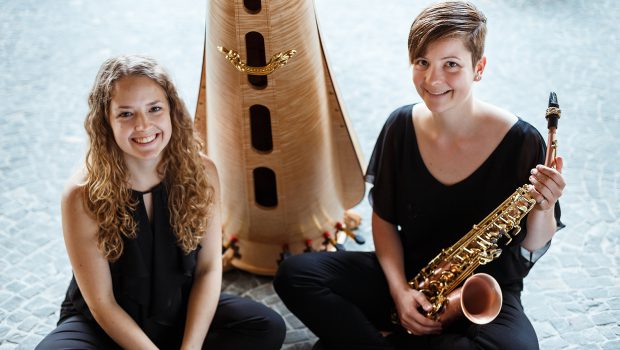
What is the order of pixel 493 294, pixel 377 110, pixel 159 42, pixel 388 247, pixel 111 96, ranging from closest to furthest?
pixel 111 96
pixel 493 294
pixel 388 247
pixel 377 110
pixel 159 42

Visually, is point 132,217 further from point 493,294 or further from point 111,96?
point 493,294

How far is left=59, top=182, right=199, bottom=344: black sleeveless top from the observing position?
2268 mm

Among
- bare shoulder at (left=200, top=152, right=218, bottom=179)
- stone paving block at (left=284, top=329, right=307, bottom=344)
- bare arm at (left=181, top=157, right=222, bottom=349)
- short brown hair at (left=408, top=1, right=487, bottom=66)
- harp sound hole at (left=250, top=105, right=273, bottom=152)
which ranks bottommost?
stone paving block at (left=284, top=329, right=307, bottom=344)

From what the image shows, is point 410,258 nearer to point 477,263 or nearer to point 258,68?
point 477,263

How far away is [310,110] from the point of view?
2674mm

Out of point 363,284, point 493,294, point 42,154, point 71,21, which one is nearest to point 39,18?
point 71,21

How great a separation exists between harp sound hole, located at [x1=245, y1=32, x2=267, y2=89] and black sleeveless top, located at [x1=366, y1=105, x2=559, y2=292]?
46 centimetres

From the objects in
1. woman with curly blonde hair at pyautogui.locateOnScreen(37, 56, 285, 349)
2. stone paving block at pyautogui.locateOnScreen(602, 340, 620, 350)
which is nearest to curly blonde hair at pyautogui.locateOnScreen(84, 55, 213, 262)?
woman with curly blonde hair at pyautogui.locateOnScreen(37, 56, 285, 349)

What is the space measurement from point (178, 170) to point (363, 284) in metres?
0.74

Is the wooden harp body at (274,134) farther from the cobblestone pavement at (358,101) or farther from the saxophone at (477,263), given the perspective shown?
the saxophone at (477,263)

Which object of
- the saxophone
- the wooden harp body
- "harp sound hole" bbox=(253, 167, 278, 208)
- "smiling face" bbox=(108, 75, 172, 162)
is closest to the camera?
"smiling face" bbox=(108, 75, 172, 162)

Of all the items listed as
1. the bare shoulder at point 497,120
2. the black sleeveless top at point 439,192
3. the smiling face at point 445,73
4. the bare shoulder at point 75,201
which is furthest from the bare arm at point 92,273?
the bare shoulder at point 497,120

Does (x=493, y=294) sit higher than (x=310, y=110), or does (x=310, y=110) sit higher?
(x=310, y=110)

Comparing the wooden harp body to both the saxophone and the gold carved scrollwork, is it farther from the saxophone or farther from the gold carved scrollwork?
the saxophone
